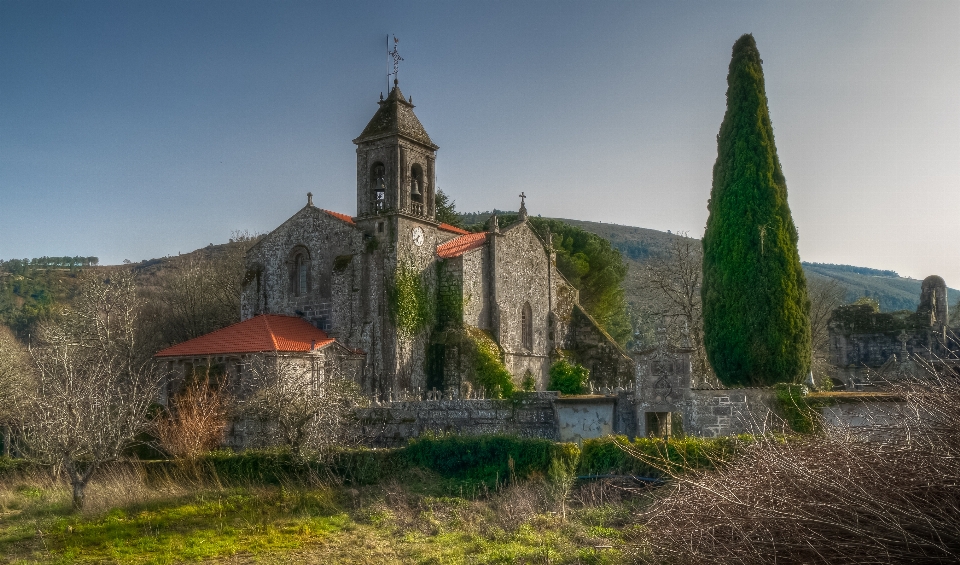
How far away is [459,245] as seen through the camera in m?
36.1

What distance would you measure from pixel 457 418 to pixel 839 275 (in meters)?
105

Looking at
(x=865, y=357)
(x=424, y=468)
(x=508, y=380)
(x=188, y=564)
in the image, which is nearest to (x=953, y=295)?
(x=865, y=357)

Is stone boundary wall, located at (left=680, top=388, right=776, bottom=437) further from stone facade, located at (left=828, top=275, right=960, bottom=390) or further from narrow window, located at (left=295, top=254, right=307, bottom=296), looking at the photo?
narrow window, located at (left=295, top=254, right=307, bottom=296)

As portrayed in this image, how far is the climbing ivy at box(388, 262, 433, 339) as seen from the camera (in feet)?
105

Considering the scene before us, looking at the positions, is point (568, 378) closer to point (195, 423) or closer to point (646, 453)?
point (195, 423)

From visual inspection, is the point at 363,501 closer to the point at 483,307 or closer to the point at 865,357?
the point at 483,307

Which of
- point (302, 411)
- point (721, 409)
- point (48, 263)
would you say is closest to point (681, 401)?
point (721, 409)

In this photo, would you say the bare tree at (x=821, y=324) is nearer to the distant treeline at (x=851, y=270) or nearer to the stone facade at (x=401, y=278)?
the stone facade at (x=401, y=278)

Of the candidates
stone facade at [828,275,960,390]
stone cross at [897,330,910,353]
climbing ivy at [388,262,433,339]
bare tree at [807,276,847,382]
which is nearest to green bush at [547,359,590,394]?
climbing ivy at [388,262,433,339]

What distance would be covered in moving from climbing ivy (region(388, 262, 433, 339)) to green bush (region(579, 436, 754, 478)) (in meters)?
14.9

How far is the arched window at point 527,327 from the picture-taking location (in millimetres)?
37250

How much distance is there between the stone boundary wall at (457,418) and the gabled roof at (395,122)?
12495 millimetres

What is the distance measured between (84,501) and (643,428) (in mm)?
13824

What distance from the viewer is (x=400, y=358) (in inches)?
1245
